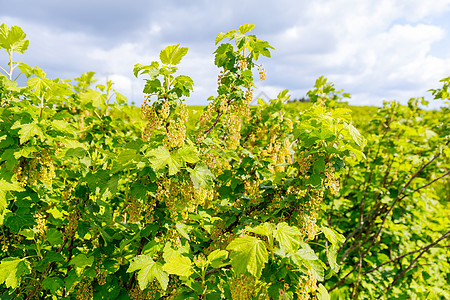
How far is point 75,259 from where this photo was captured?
2.26 metres

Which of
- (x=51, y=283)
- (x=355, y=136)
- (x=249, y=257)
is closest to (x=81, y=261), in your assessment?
(x=51, y=283)

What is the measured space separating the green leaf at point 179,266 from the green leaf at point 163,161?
59 cm

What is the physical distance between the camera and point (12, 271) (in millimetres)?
2270

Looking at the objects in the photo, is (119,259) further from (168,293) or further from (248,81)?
(248,81)

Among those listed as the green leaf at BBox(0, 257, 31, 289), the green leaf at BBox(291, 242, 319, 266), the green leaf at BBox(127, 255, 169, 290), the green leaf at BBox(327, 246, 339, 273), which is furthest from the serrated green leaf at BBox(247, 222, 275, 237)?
the green leaf at BBox(0, 257, 31, 289)

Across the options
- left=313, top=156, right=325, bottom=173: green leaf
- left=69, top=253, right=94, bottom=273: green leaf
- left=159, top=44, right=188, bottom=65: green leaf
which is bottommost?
left=69, top=253, right=94, bottom=273: green leaf

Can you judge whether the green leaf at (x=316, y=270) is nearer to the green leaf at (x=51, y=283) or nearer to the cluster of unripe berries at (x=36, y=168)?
the green leaf at (x=51, y=283)

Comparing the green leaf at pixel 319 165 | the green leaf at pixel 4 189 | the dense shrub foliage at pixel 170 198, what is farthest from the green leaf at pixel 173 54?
the green leaf at pixel 4 189

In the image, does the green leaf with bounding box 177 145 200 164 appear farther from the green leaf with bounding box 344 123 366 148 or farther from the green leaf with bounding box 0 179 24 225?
the green leaf with bounding box 0 179 24 225

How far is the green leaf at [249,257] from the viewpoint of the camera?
66.7 inches

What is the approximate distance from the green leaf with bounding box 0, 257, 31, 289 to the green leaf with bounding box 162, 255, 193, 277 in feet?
4.36

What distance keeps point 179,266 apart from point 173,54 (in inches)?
61.1

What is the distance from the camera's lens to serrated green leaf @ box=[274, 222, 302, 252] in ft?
5.69

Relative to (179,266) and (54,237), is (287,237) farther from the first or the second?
(54,237)
